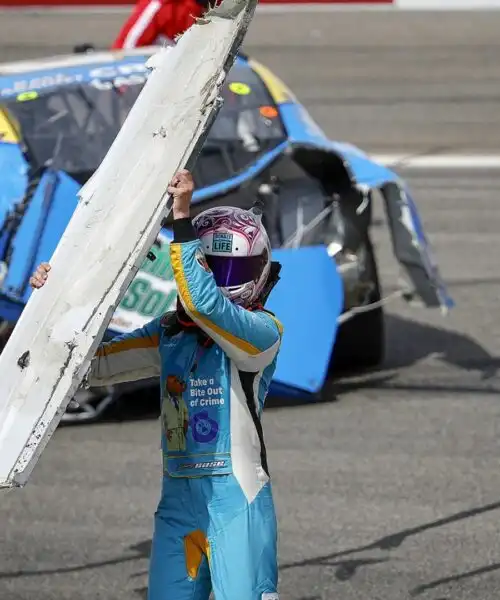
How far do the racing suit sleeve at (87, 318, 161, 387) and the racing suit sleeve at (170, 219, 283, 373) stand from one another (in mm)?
314

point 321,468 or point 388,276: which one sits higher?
point 388,276

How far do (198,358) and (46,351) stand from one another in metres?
0.54

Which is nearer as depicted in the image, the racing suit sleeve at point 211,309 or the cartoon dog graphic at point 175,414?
the racing suit sleeve at point 211,309

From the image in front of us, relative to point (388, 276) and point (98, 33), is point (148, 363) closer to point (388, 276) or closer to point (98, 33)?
point (388, 276)

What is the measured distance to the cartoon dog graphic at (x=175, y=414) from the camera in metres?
4.23

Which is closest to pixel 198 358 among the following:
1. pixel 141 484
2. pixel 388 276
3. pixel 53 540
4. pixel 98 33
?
pixel 53 540

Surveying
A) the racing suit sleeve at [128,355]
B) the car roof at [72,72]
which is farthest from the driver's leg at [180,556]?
the car roof at [72,72]

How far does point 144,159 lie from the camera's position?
13.2 ft

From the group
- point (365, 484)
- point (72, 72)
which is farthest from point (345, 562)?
point (72, 72)

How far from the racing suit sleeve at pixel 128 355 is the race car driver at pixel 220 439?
0.28 feet

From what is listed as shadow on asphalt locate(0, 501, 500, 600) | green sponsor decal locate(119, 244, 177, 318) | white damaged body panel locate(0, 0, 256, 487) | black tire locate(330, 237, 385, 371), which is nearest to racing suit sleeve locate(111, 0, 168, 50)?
black tire locate(330, 237, 385, 371)

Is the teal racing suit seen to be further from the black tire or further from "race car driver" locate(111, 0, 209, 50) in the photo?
"race car driver" locate(111, 0, 209, 50)

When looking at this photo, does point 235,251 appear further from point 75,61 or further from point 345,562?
point 75,61

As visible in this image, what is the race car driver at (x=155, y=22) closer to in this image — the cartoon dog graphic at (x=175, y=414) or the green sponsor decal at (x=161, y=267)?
the green sponsor decal at (x=161, y=267)
